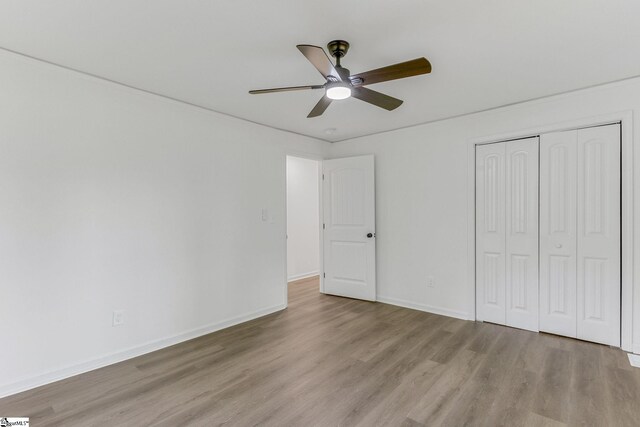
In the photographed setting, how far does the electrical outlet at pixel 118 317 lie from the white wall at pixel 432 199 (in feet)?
10.0

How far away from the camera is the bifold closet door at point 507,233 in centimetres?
329

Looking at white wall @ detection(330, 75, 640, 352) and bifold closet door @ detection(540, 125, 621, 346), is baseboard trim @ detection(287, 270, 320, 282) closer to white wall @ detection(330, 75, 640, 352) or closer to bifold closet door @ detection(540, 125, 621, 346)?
white wall @ detection(330, 75, 640, 352)

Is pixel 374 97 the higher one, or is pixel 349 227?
pixel 374 97

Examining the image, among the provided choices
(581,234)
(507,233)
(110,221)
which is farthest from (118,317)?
(581,234)

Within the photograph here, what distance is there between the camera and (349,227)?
182 inches

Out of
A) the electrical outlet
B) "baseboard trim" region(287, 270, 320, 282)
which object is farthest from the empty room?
"baseboard trim" region(287, 270, 320, 282)

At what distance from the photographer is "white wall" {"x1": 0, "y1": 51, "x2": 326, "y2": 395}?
2.25 m

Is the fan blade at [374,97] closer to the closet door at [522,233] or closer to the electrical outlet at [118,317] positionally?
the closet door at [522,233]

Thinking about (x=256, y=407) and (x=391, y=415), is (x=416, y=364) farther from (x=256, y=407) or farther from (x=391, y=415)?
(x=256, y=407)

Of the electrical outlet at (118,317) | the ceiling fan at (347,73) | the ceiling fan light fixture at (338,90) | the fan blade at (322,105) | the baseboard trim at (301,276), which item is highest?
the ceiling fan at (347,73)

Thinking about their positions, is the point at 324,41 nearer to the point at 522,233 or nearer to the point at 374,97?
the point at 374,97

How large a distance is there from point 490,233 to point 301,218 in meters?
3.54

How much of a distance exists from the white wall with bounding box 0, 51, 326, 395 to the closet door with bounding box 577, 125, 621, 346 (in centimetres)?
336

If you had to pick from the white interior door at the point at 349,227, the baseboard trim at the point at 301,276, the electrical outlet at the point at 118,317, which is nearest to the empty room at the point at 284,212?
the electrical outlet at the point at 118,317
